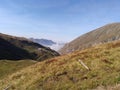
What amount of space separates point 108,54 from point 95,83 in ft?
29.6

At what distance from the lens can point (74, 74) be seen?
28.5 metres

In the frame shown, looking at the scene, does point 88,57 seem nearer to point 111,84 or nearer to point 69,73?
point 69,73

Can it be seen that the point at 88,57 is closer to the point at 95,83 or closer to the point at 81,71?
the point at 81,71

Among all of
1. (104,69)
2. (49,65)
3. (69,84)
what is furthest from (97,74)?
(49,65)

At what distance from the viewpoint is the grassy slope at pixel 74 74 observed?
25.6 metres

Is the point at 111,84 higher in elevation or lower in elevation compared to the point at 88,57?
lower

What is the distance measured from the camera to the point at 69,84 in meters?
26.2

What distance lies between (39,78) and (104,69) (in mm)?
7323

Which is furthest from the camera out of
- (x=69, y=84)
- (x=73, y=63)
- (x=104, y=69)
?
(x=73, y=63)

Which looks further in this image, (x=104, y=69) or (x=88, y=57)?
(x=88, y=57)

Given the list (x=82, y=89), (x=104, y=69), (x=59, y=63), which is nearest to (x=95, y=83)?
(x=82, y=89)

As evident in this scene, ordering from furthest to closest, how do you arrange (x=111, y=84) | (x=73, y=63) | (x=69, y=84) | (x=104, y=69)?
(x=73, y=63), (x=104, y=69), (x=69, y=84), (x=111, y=84)

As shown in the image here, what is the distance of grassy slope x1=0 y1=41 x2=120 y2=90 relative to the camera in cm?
2559

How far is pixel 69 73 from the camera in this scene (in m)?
29.0
